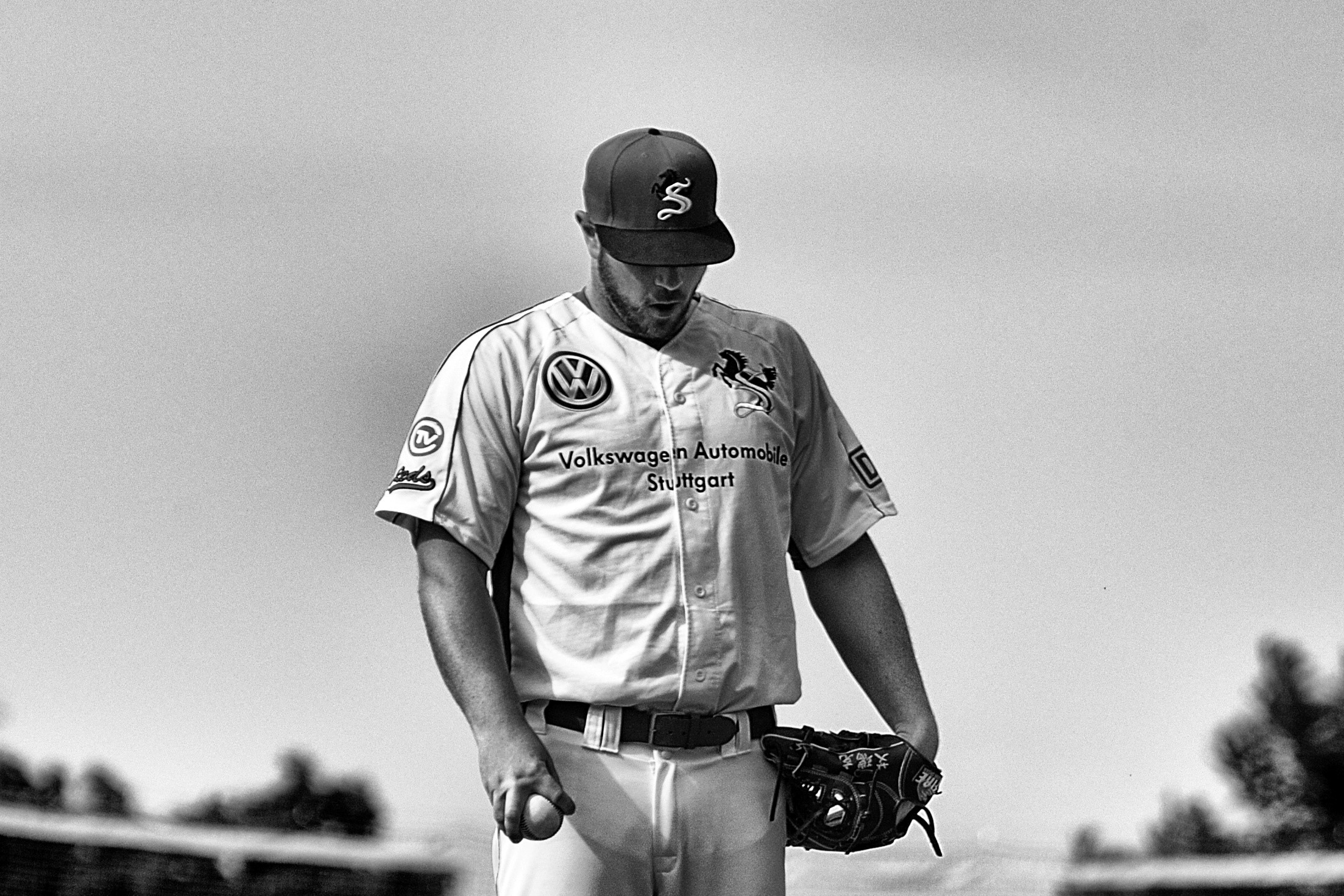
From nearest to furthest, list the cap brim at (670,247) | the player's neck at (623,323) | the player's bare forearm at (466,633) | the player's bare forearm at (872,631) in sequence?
the player's bare forearm at (466,633), the cap brim at (670,247), the player's neck at (623,323), the player's bare forearm at (872,631)

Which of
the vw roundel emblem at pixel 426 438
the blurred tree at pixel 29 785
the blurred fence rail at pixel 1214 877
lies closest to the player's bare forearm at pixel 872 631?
the vw roundel emblem at pixel 426 438

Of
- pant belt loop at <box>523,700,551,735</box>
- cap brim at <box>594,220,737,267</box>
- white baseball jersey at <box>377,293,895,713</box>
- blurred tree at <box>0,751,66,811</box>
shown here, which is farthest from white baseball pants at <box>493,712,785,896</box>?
blurred tree at <box>0,751,66,811</box>

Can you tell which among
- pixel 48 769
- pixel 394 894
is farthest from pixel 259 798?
pixel 394 894

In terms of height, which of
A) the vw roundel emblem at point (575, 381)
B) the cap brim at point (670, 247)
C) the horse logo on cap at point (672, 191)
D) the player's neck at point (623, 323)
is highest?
the horse logo on cap at point (672, 191)

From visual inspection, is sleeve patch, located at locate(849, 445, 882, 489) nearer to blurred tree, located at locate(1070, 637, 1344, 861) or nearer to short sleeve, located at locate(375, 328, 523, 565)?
short sleeve, located at locate(375, 328, 523, 565)

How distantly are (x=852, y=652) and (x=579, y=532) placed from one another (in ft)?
2.50

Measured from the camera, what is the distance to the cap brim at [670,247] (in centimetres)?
395

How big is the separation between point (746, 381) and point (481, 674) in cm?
86

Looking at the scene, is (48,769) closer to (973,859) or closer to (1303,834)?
(973,859)

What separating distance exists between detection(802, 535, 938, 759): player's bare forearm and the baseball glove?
0.14 meters

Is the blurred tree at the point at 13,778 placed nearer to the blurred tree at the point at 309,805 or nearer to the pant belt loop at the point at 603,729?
the blurred tree at the point at 309,805

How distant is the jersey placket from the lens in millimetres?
3840

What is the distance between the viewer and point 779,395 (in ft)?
13.7

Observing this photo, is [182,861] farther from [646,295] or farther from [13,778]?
[646,295]
